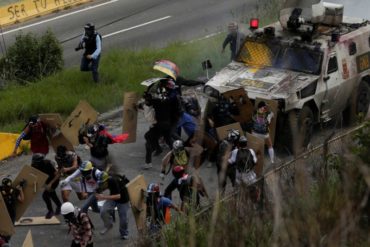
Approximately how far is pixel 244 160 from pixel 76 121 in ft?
11.0

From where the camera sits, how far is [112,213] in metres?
12.0

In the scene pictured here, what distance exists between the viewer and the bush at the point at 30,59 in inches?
730

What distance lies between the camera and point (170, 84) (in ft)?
45.9

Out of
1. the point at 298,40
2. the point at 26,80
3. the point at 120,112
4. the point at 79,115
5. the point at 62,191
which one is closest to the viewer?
the point at 62,191

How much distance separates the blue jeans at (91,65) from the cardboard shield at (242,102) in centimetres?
410

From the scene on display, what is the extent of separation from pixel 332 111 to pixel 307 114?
87 centimetres

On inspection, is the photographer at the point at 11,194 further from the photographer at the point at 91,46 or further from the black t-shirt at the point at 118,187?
the photographer at the point at 91,46

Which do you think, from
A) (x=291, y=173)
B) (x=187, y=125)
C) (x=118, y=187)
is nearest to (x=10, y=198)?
(x=118, y=187)

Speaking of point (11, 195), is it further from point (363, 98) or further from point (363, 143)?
point (363, 98)

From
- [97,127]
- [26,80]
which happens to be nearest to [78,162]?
[97,127]

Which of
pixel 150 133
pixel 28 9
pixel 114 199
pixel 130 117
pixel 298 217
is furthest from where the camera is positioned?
pixel 28 9

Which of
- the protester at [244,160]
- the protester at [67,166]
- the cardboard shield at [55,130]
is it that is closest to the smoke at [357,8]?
the cardboard shield at [55,130]

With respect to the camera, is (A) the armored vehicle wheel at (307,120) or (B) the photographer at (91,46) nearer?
(A) the armored vehicle wheel at (307,120)

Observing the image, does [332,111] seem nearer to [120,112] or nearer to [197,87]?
[197,87]
